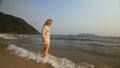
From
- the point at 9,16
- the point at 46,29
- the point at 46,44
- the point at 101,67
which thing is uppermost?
the point at 9,16

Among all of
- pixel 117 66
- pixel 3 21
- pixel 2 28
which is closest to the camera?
pixel 117 66

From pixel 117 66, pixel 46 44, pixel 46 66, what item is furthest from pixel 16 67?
pixel 117 66

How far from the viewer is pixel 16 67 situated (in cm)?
646

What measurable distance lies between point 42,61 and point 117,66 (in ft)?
10.6

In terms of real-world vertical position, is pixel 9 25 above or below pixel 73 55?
above

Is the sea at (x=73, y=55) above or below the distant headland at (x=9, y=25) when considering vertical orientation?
below

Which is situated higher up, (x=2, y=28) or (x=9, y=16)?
(x=9, y=16)

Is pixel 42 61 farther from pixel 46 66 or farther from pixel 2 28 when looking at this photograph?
pixel 2 28

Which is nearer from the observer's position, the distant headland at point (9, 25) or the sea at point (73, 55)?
the sea at point (73, 55)

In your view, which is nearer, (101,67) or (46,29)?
(101,67)

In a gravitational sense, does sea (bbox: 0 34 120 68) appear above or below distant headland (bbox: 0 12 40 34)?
below

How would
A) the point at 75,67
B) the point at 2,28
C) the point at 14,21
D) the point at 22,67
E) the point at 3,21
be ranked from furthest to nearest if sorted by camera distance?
the point at 14,21, the point at 3,21, the point at 2,28, the point at 75,67, the point at 22,67

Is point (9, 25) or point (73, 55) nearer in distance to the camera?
point (73, 55)

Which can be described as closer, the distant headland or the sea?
the sea
